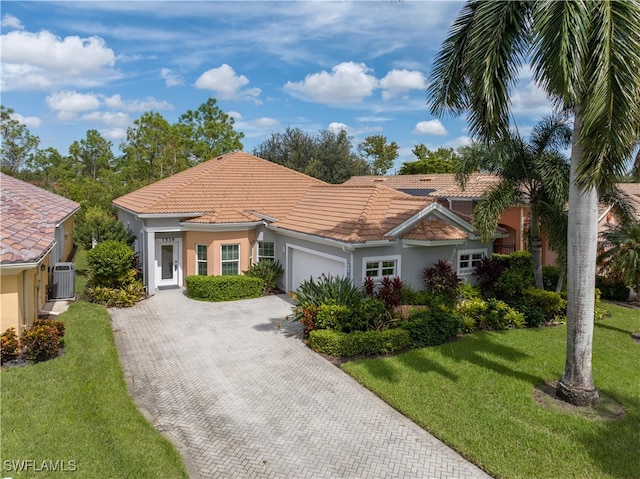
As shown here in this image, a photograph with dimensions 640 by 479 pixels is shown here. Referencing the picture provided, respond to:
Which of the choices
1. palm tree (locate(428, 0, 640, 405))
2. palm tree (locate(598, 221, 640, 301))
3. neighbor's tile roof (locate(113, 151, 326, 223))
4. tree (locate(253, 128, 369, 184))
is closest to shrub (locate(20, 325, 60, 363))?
neighbor's tile roof (locate(113, 151, 326, 223))

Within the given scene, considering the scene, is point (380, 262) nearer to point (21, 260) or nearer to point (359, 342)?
point (359, 342)

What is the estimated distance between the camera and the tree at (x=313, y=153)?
52.6 m

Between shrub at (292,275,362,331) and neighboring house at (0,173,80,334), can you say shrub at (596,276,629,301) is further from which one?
neighboring house at (0,173,80,334)

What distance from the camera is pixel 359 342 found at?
40.8 ft

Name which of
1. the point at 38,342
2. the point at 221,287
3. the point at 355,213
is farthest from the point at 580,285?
the point at 221,287

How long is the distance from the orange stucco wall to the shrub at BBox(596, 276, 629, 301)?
661 inches

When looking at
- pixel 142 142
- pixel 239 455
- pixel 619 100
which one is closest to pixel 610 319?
pixel 619 100

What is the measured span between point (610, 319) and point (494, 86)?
12.6m

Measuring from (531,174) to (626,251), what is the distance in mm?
4636

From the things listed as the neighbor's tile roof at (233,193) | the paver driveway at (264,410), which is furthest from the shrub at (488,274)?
the neighbor's tile roof at (233,193)

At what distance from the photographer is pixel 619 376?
11.2 m

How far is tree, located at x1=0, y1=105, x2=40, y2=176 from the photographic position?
2148 inches

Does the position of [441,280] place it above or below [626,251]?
below

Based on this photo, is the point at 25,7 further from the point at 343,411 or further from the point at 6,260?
the point at 343,411
